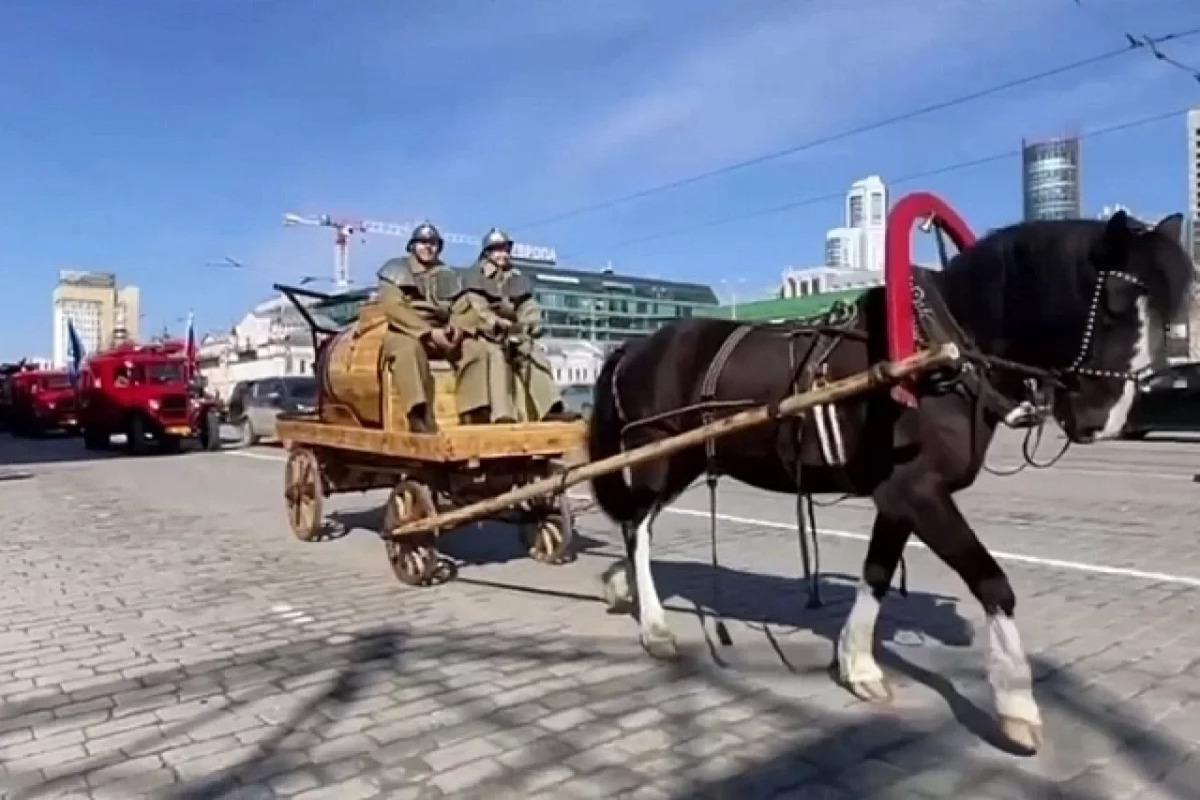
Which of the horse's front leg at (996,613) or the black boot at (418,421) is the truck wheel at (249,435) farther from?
the horse's front leg at (996,613)

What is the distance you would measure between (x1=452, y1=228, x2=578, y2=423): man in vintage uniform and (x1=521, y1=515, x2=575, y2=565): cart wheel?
2.87 feet

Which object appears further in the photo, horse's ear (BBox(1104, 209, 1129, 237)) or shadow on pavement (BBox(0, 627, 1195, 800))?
shadow on pavement (BBox(0, 627, 1195, 800))

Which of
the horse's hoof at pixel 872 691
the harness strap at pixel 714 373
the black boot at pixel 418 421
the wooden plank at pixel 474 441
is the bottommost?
the horse's hoof at pixel 872 691

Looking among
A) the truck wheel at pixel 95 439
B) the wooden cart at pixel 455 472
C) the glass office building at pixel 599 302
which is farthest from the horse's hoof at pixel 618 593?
the glass office building at pixel 599 302

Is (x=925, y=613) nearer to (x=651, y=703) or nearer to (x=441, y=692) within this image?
(x=651, y=703)

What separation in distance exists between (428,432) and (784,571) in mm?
2925

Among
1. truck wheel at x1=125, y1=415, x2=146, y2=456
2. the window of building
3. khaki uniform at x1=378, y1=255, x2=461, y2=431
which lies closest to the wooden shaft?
khaki uniform at x1=378, y1=255, x2=461, y2=431

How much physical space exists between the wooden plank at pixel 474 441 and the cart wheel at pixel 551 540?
0.94 m

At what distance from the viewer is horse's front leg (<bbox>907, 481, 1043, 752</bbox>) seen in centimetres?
409

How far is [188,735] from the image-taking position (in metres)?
4.57

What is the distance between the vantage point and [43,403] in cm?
3516

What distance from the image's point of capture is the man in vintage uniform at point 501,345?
27.0 feet

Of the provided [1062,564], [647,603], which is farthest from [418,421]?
[1062,564]

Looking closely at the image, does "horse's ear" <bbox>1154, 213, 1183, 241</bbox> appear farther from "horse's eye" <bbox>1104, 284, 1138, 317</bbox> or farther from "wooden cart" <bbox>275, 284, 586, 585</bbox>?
"wooden cart" <bbox>275, 284, 586, 585</bbox>
